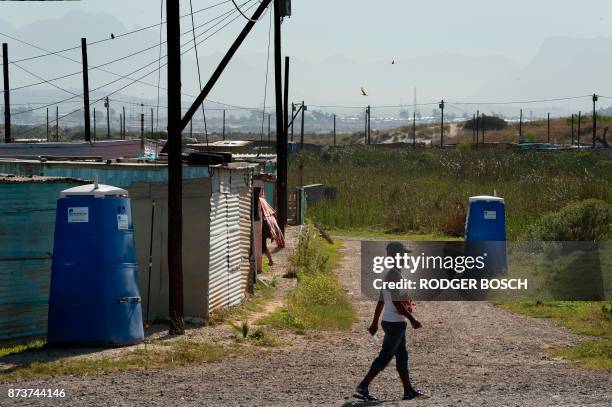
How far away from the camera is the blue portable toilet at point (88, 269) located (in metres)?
14.3

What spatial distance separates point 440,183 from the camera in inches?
2057

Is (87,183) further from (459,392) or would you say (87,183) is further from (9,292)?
(459,392)

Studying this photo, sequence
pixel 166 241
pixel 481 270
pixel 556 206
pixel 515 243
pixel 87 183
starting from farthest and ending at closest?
1. pixel 556 206
2. pixel 515 243
3. pixel 481 270
4. pixel 166 241
5. pixel 87 183

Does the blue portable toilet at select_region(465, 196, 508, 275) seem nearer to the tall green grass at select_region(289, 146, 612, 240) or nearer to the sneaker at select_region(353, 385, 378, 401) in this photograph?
the tall green grass at select_region(289, 146, 612, 240)

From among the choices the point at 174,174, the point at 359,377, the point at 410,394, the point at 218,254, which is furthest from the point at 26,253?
the point at 410,394

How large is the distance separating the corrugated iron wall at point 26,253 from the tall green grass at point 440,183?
16.7 m

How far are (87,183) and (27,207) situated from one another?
947 mm

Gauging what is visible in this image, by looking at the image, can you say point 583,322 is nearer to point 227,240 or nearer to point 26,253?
point 227,240

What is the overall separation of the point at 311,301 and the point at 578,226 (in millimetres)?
9254

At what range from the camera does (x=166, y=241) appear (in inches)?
683

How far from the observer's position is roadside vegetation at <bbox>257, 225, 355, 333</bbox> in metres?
17.9

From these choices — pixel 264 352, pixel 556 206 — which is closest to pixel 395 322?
pixel 264 352

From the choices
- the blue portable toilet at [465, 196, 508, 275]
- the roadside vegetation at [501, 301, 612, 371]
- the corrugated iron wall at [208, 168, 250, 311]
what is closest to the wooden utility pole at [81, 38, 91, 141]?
the blue portable toilet at [465, 196, 508, 275]

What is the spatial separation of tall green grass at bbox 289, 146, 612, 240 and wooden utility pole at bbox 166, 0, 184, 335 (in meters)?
14.9
